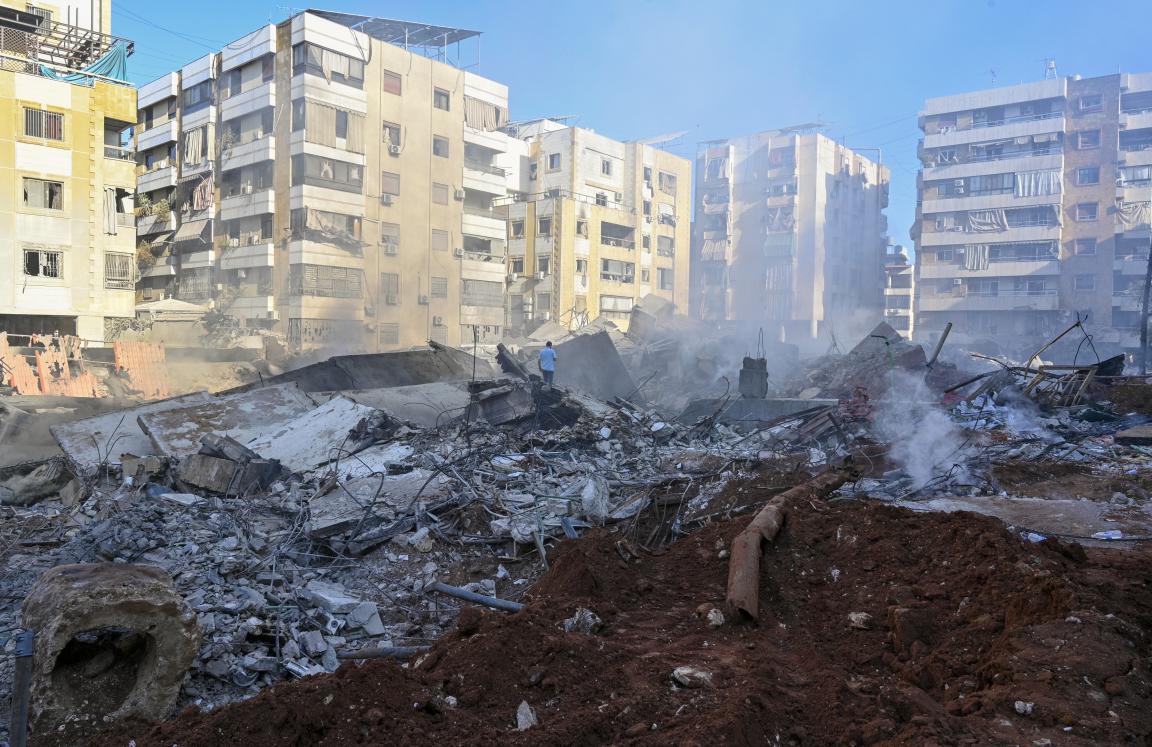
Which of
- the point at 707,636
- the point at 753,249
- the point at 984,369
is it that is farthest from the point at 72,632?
the point at 753,249

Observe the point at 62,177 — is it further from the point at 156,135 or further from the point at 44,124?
the point at 156,135

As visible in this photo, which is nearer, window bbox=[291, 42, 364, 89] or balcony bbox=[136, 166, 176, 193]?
window bbox=[291, 42, 364, 89]

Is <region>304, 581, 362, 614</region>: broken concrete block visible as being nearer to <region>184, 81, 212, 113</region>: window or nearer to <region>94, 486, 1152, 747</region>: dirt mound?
<region>94, 486, 1152, 747</region>: dirt mound

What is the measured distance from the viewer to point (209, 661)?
434 cm

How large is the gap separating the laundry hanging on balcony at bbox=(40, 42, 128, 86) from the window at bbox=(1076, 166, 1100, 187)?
5066cm

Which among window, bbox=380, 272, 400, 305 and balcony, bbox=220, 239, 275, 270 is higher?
balcony, bbox=220, 239, 275, 270

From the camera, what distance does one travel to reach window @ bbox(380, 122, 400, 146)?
34.5 m

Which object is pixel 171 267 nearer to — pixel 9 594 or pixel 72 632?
pixel 9 594

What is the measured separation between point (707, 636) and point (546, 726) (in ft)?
4.70

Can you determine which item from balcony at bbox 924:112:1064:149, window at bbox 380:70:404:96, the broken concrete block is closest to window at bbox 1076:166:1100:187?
balcony at bbox 924:112:1064:149

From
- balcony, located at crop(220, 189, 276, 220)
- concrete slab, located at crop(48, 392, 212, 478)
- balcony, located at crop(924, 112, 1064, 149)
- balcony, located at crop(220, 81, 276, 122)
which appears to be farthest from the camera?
balcony, located at crop(924, 112, 1064, 149)

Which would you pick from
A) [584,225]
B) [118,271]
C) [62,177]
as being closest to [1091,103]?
[584,225]

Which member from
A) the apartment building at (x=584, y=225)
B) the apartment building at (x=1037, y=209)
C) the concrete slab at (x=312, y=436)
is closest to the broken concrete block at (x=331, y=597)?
the concrete slab at (x=312, y=436)

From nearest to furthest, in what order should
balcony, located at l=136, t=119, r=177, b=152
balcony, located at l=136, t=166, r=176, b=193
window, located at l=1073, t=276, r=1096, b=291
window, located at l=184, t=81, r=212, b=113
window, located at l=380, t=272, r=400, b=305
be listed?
window, located at l=380, t=272, r=400, b=305
window, located at l=184, t=81, r=212, b=113
balcony, located at l=136, t=119, r=177, b=152
balcony, located at l=136, t=166, r=176, b=193
window, located at l=1073, t=276, r=1096, b=291
